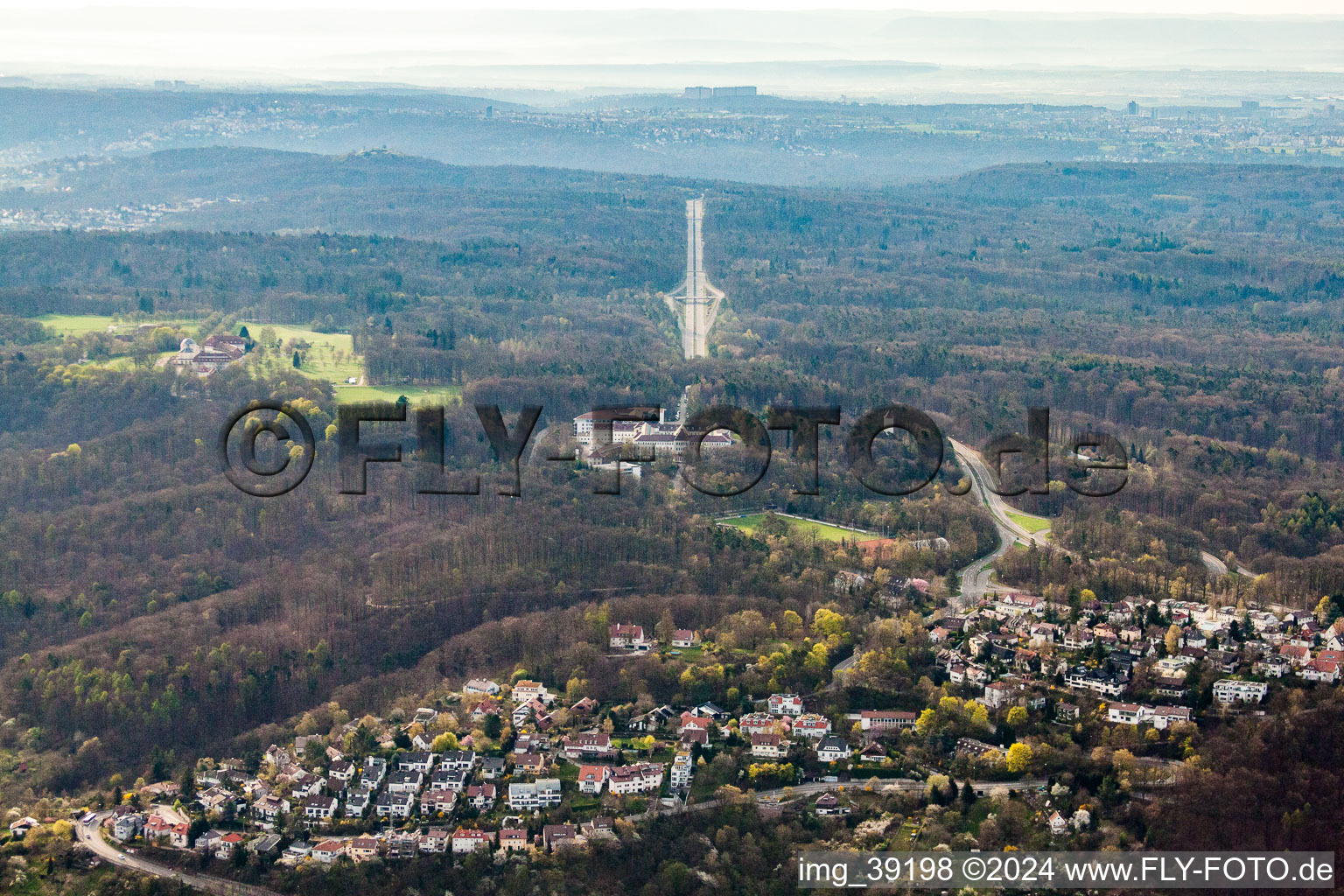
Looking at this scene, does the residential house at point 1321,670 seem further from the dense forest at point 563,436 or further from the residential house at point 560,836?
the residential house at point 560,836

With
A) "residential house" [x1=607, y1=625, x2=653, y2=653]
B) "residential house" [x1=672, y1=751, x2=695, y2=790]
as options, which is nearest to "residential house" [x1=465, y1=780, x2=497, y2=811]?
"residential house" [x1=672, y1=751, x2=695, y2=790]

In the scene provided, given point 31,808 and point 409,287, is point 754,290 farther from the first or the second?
point 31,808

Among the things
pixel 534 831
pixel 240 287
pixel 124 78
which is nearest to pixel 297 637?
pixel 534 831

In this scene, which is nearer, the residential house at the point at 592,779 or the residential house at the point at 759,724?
the residential house at the point at 592,779

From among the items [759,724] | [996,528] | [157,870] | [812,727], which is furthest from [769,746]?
[996,528]

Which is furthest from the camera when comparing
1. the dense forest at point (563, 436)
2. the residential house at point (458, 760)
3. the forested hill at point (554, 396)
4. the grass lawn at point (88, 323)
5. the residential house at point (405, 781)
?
the grass lawn at point (88, 323)

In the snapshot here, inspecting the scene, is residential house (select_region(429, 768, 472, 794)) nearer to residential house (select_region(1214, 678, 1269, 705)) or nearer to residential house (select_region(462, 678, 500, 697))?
A: residential house (select_region(462, 678, 500, 697))

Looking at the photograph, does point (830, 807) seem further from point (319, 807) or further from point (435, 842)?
point (319, 807)

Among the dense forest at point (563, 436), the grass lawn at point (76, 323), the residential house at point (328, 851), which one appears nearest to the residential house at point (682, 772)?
the dense forest at point (563, 436)
